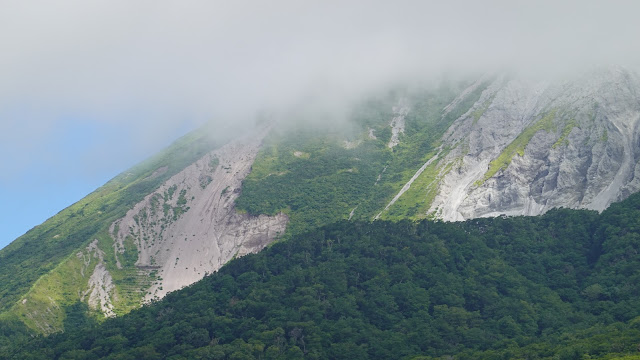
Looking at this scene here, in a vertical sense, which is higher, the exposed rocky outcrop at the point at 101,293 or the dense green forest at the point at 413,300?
the exposed rocky outcrop at the point at 101,293

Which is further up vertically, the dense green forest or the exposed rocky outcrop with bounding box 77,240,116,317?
the exposed rocky outcrop with bounding box 77,240,116,317

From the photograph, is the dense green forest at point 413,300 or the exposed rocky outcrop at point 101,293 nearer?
the dense green forest at point 413,300

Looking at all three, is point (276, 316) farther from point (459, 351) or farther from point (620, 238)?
point (620, 238)

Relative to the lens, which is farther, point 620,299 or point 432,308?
point 432,308

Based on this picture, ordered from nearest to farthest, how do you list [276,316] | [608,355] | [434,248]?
[608,355]
[276,316]
[434,248]

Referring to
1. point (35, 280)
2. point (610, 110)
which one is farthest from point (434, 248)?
point (35, 280)

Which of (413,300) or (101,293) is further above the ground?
(101,293)

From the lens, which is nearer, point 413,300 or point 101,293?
point 413,300

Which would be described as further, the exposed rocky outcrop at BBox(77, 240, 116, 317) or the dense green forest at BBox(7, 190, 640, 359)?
the exposed rocky outcrop at BBox(77, 240, 116, 317)
